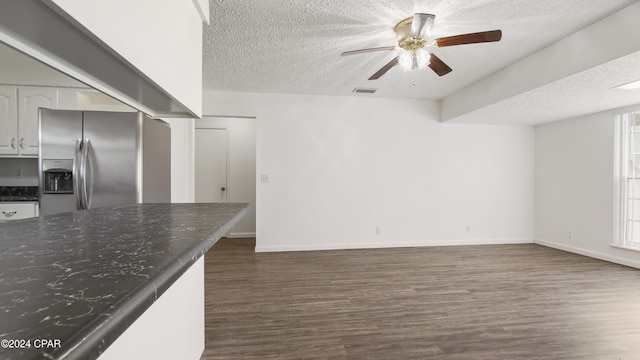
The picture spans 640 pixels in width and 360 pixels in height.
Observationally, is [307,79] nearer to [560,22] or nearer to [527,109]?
[560,22]

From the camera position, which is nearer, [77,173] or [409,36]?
[77,173]

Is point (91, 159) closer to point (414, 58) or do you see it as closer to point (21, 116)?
point (21, 116)

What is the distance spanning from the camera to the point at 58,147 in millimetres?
1879

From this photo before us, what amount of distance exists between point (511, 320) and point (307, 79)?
3.41 m

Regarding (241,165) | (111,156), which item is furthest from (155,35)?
(241,165)

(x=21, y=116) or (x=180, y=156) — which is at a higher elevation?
(x=21, y=116)

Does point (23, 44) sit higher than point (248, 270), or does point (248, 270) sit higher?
point (23, 44)

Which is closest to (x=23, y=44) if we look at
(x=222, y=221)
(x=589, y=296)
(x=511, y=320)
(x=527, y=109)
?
(x=222, y=221)

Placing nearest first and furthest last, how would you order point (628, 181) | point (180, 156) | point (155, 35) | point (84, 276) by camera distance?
point (84, 276) → point (155, 35) → point (180, 156) → point (628, 181)

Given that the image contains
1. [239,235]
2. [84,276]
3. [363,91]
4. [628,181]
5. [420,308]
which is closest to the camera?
[84,276]

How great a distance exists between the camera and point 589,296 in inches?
102

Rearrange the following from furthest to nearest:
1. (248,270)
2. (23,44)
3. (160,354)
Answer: (248,270) → (160,354) → (23,44)

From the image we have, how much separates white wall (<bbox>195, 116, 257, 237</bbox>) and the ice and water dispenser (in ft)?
10.9

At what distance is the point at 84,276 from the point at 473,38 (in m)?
2.46
